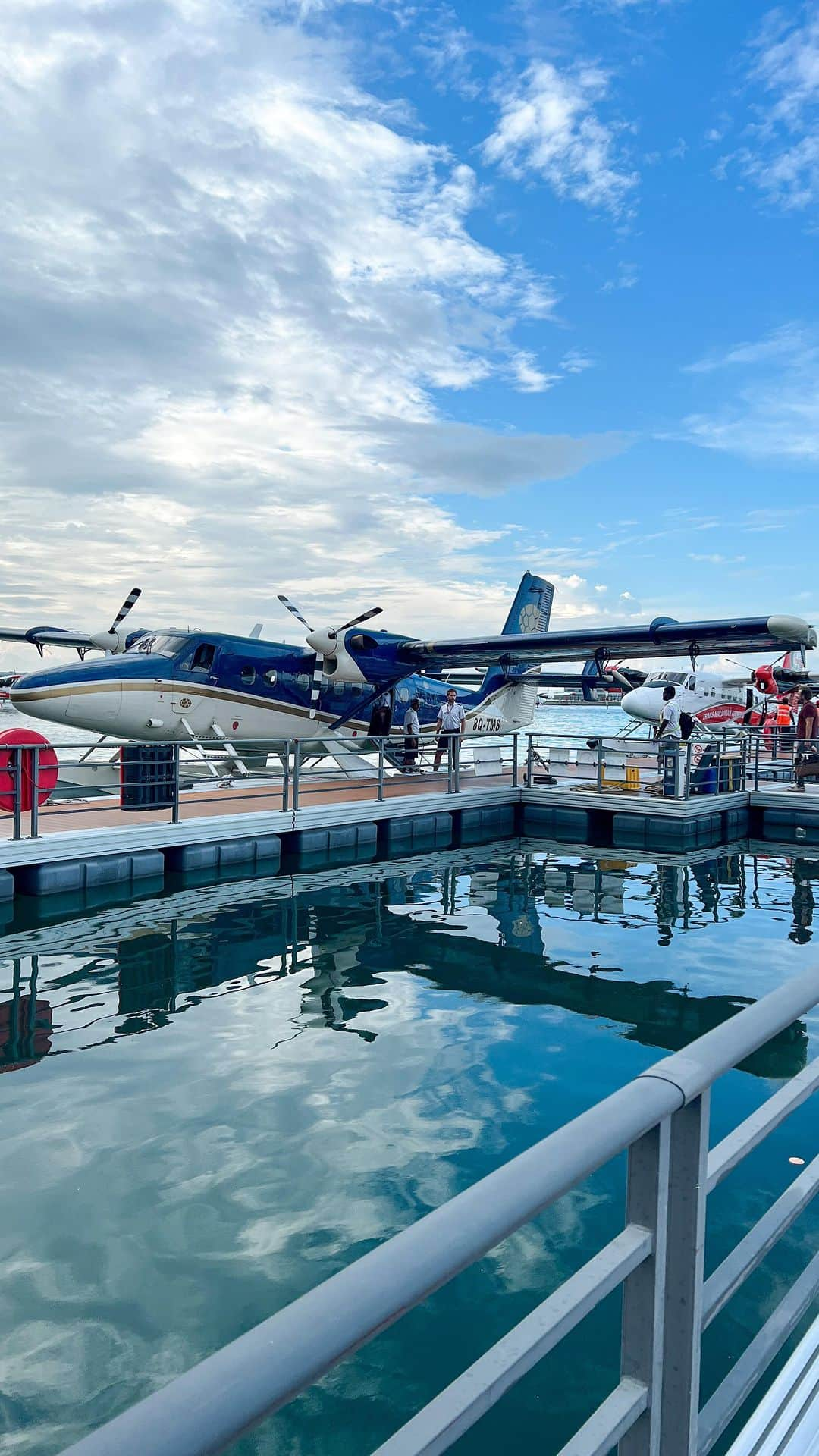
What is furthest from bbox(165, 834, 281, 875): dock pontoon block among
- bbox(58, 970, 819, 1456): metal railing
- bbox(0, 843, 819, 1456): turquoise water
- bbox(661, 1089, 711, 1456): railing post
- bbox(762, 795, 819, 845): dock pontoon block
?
bbox(661, 1089, 711, 1456): railing post

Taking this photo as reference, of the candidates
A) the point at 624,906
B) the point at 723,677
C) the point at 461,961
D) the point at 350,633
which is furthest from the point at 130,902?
the point at 723,677

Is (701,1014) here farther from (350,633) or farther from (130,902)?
(350,633)

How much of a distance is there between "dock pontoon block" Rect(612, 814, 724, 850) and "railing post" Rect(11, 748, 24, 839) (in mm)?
8920

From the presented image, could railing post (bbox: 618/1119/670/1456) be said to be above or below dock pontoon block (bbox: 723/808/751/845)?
above

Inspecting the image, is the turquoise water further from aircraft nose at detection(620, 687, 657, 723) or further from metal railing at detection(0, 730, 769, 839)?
aircraft nose at detection(620, 687, 657, 723)

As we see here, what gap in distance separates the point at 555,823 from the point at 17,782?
9.03 metres

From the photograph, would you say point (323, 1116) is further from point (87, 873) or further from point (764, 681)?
point (764, 681)

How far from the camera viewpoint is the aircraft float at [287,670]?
13.9 meters

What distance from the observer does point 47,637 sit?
20.3 meters

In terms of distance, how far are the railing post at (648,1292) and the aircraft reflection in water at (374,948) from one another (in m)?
5.09

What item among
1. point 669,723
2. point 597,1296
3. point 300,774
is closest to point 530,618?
point 669,723

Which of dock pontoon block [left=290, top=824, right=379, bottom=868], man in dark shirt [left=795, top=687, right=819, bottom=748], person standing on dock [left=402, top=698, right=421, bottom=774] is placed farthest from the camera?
person standing on dock [left=402, top=698, right=421, bottom=774]

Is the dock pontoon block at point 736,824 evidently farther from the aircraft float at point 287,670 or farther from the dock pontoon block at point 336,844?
the dock pontoon block at point 336,844

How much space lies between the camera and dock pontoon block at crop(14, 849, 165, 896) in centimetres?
994
